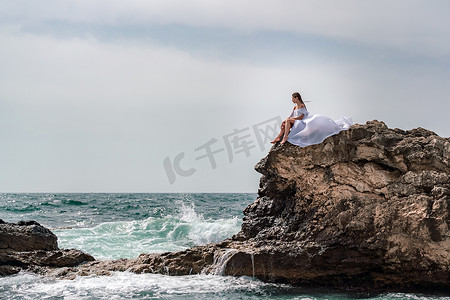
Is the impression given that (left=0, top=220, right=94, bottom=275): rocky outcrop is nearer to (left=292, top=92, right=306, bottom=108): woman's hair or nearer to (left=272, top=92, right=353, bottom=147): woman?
(left=272, top=92, right=353, bottom=147): woman

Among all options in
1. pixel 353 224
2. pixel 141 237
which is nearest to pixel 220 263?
pixel 353 224

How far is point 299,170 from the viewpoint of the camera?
9273 millimetres

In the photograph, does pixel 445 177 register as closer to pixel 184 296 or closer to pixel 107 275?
pixel 184 296

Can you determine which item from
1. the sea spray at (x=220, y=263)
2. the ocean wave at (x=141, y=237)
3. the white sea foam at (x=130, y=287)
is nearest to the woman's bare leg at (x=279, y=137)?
the sea spray at (x=220, y=263)

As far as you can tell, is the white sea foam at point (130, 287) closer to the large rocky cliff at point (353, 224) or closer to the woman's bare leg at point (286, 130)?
the large rocky cliff at point (353, 224)

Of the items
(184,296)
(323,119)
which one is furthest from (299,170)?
(184,296)

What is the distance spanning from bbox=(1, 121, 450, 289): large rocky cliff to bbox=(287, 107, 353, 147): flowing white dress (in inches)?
5.6

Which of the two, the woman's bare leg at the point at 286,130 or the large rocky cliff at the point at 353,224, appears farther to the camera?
the woman's bare leg at the point at 286,130

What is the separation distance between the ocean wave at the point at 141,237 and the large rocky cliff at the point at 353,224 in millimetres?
5362

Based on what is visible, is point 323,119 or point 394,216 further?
point 323,119

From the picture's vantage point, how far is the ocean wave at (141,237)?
48.8ft

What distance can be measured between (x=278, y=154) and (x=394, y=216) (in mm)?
2509

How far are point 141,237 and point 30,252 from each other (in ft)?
25.5

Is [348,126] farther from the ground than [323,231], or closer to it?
farther from the ground
